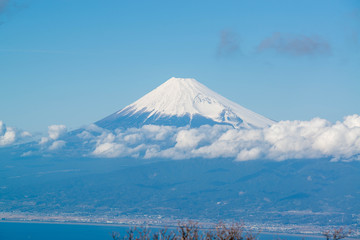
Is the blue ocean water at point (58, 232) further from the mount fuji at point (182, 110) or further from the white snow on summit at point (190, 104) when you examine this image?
the white snow on summit at point (190, 104)

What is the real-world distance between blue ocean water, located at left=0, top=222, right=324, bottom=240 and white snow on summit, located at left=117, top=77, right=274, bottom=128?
70.0 metres

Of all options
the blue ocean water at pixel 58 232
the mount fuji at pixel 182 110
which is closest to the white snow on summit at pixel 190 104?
the mount fuji at pixel 182 110

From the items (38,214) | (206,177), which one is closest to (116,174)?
(206,177)

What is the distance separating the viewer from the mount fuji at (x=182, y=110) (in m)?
163

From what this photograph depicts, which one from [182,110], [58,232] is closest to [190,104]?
[182,110]

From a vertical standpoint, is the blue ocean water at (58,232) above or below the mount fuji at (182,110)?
below

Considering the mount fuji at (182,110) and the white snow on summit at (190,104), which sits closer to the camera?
the mount fuji at (182,110)

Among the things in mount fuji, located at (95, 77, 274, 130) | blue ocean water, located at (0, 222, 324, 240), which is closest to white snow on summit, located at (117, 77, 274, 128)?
mount fuji, located at (95, 77, 274, 130)

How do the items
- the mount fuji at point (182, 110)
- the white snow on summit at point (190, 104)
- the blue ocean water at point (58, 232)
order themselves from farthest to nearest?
the white snow on summit at point (190, 104), the mount fuji at point (182, 110), the blue ocean water at point (58, 232)

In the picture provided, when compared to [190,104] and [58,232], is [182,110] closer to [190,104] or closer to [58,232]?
[190,104]

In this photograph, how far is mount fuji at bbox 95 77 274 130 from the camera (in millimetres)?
162875

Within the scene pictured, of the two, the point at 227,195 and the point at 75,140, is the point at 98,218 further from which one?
the point at 75,140

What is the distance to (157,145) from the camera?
557 ft

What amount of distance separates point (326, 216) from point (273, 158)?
166 feet
